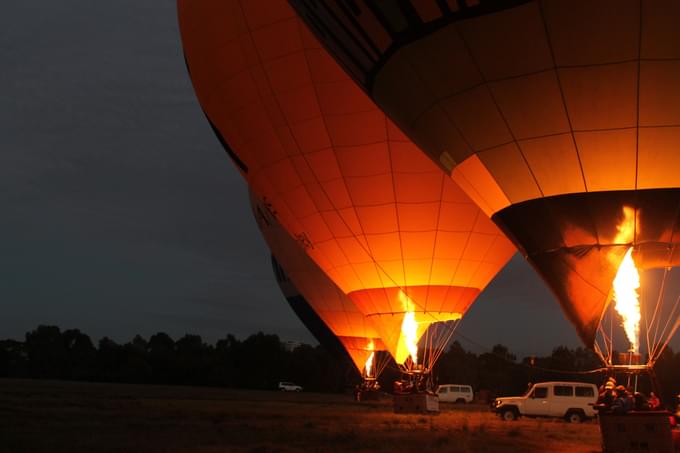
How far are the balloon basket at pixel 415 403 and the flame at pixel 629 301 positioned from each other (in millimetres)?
8622

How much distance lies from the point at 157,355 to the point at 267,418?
146ft

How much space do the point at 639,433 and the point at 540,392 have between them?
846 centimetres

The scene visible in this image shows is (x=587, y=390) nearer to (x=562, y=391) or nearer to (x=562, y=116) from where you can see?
(x=562, y=391)

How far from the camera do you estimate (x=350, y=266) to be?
52.4 feet

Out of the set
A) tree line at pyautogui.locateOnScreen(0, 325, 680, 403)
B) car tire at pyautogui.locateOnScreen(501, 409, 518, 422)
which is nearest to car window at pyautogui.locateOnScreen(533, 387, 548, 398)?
car tire at pyautogui.locateOnScreen(501, 409, 518, 422)

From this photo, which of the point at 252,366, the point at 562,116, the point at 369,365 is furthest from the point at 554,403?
the point at 252,366

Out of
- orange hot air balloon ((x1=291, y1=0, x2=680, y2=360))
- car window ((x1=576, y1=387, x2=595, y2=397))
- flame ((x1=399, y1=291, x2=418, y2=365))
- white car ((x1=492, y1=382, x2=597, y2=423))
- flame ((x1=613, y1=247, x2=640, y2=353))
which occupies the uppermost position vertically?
orange hot air balloon ((x1=291, y1=0, x2=680, y2=360))

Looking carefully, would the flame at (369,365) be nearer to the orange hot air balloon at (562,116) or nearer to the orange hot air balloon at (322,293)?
the orange hot air balloon at (322,293)

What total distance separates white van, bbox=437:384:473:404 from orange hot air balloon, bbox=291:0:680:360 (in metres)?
18.6

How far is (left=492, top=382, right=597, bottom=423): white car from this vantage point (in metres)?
16.0

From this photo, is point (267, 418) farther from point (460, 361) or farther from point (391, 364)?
point (460, 361)

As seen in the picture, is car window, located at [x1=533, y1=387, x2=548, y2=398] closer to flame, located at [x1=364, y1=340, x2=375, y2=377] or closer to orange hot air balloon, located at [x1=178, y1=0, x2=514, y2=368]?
orange hot air balloon, located at [x1=178, y1=0, x2=514, y2=368]

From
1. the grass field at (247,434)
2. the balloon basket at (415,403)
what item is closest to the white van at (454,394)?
the balloon basket at (415,403)

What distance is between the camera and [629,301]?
29.6 ft
